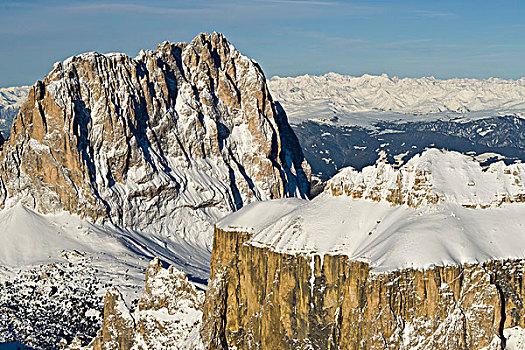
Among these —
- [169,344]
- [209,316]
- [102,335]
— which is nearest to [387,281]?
[209,316]

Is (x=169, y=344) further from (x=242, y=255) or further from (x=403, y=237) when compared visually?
(x=403, y=237)

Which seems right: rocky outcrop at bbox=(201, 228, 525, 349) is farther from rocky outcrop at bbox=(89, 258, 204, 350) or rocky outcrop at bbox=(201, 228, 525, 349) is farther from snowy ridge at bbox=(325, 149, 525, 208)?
snowy ridge at bbox=(325, 149, 525, 208)

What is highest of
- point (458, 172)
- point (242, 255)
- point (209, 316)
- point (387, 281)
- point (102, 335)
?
point (458, 172)

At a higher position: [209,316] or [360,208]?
[360,208]

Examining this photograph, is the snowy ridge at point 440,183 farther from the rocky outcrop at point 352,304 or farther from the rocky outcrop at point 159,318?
the rocky outcrop at point 159,318

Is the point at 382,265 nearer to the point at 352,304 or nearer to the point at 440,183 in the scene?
the point at 352,304

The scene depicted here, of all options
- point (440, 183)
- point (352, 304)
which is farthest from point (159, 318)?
point (440, 183)

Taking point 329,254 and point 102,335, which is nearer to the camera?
point 329,254
